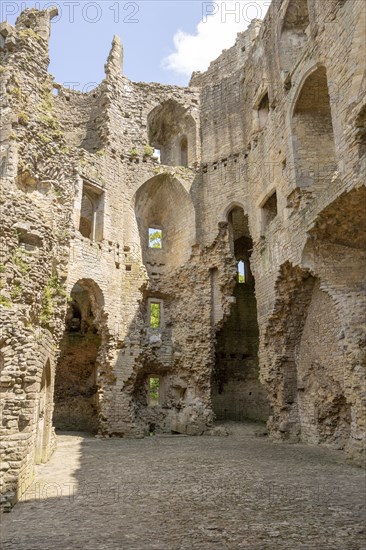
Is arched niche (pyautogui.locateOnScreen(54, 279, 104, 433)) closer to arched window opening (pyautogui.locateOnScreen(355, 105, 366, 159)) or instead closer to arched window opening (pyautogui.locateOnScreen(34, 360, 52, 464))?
arched window opening (pyautogui.locateOnScreen(34, 360, 52, 464))

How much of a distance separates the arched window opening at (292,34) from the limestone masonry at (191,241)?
0.16 feet

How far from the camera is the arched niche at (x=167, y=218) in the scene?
18469 mm

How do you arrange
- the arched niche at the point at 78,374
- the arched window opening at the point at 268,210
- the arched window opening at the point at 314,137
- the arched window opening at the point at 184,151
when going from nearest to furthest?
1. the arched window opening at the point at 314,137
2. the arched window opening at the point at 268,210
3. the arched niche at the point at 78,374
4. the arched window opening at the point at 184,151

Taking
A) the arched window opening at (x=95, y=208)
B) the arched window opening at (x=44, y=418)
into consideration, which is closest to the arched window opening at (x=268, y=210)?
the arched window opening at (x=95, y=208)

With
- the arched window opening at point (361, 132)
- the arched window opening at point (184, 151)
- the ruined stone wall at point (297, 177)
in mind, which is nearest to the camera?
the arched window opening at point (361, 132)

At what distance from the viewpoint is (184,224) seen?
61.6ft

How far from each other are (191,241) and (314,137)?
6.65 metres

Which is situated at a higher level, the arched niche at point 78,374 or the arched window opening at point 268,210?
the arched window opening at point 268,210

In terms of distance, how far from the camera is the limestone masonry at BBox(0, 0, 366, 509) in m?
9.27

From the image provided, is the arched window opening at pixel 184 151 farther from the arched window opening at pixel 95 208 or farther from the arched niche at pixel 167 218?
the arched window opening at pixel 95 208

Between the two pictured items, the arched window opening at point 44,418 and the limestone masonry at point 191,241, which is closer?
the arched window opening at point 44,418

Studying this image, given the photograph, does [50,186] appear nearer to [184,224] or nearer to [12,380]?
[184,224]

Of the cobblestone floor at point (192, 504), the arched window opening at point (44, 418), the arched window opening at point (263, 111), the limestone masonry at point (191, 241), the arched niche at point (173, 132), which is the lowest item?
the cobblestone floor at point (192, 504)

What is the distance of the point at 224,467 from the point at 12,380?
182 inches
